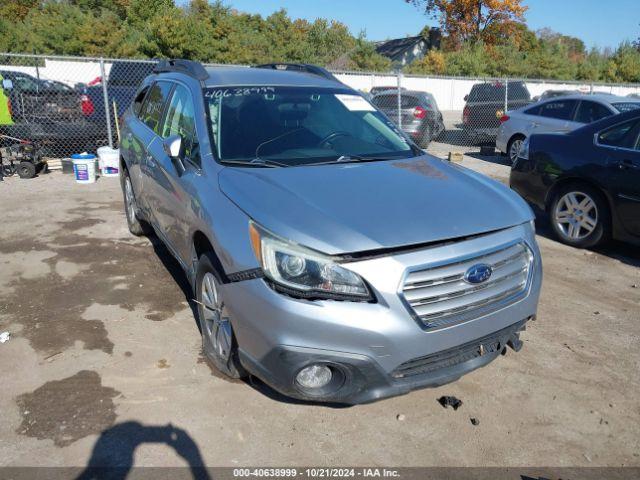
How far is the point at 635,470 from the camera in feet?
8.93

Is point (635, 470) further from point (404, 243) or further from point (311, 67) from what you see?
point (311, 67)

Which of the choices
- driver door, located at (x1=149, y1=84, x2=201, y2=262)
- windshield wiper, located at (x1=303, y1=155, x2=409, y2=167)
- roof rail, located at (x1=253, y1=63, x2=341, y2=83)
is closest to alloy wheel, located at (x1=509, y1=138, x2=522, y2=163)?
roof rail, located at (x1=253, y1=63, x2=341, y2=83)

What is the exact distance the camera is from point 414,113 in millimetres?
13500

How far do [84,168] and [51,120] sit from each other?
6.63 ft

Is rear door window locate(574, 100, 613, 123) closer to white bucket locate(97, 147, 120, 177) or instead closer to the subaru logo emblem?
white bucket locate(97, 147, 120, 177)

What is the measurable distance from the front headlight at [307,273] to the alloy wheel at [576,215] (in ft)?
14.4

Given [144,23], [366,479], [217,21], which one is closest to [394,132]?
[366,479]

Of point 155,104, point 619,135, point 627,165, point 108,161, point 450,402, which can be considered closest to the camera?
point 450,402

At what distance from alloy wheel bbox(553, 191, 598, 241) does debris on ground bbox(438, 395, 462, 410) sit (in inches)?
142

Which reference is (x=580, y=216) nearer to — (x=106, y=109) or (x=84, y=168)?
(x=84, y=168)

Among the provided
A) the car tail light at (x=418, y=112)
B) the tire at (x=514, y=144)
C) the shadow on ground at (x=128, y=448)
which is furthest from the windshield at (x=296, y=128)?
the car tail light at (x=418, y=112)

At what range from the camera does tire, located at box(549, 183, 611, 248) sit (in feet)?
19.1

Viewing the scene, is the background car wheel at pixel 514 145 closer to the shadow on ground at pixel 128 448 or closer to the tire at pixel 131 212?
the tire at pixel 131 212

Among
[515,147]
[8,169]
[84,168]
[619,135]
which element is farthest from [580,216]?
[8,169]
